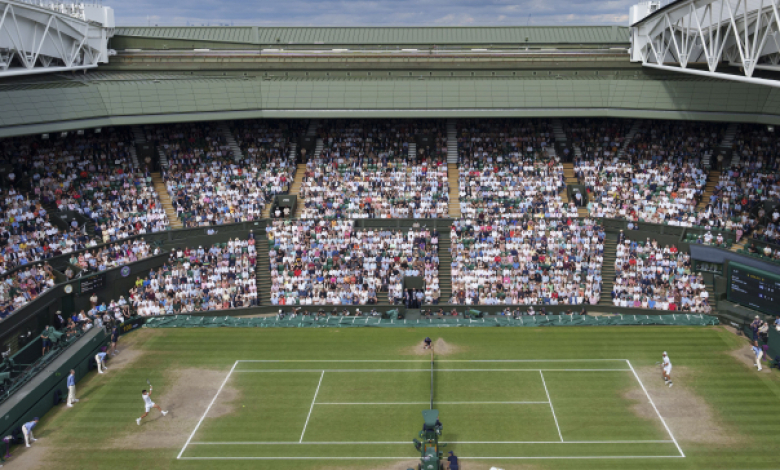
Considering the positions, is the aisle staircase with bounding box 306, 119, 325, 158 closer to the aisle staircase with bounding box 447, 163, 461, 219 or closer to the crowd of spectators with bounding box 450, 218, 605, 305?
the aisle staircase with bounding box 447, 163, 461, 219

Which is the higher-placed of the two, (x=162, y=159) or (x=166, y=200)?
(x=162, y=159)

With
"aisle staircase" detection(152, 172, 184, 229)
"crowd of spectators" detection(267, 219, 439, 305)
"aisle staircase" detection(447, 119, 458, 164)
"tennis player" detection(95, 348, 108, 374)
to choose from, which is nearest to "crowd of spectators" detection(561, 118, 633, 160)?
"aisle staircase" detection(447, 119, 458, 164)

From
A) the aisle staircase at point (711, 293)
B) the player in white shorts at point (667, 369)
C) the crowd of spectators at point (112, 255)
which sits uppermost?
the crowd of spectators at point (112, 255)

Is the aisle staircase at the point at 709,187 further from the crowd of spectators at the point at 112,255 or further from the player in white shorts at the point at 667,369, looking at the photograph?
the crowd of spectators at the point at 112,255

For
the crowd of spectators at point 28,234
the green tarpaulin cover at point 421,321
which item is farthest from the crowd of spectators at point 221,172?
the green tarpaulin cover at point 421,321

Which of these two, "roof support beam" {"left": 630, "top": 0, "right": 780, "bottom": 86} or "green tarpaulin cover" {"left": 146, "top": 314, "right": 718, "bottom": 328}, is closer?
"roof support beam" {"left": 630, "top": 0, "right": 780, "bottom": 86}

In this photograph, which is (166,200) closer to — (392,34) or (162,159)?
(162,159)

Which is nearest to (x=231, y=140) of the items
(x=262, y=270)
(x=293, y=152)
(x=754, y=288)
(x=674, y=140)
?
(x=293, y=152)
